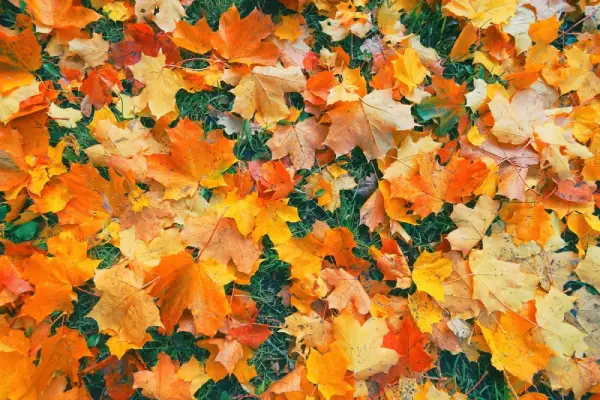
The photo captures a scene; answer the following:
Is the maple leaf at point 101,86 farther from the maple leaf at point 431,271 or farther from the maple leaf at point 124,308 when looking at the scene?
the maple leaf at point 431,271

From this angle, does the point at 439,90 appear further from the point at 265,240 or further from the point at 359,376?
the point at 359,376

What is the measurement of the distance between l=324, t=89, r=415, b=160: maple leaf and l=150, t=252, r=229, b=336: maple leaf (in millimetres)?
685

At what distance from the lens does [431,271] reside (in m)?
1.77

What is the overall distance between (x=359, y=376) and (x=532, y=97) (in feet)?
4.34

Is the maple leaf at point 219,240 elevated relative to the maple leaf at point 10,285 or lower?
elevated

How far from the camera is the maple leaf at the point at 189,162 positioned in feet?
5.44

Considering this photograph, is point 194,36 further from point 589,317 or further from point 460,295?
point 589,317

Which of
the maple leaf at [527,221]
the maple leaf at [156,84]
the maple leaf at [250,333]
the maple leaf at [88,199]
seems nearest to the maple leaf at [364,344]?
the maple leaf at [250,333]

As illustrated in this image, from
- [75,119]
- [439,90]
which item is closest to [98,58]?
[75,119]

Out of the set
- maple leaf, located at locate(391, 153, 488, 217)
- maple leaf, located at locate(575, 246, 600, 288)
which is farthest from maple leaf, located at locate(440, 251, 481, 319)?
maple leaf, located at locate(575, 246, 600, 288)

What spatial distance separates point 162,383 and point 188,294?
332mm

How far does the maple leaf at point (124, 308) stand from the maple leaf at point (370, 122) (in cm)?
87

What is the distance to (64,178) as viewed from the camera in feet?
5.44

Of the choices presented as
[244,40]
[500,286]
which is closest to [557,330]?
[500,286]
